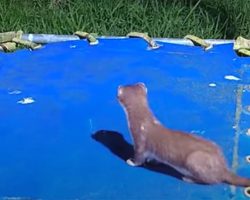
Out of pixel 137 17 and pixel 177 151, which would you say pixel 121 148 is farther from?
pixel 137 17

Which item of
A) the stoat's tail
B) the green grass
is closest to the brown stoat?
the stoat's tail

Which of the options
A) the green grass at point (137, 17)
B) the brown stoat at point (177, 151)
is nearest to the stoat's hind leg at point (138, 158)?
the brown stoat at point (177, 151)

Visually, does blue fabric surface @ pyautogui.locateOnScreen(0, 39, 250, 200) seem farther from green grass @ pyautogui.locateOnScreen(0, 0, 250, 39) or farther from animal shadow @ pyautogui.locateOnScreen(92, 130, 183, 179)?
green grass @ pyautogui.locateOnScreen(0, 0, 250, 39)

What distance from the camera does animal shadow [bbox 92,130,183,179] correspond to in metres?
1.83

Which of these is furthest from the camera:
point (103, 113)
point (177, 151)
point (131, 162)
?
point (103, 113)

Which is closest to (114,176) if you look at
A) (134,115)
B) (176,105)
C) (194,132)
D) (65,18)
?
(134,115)

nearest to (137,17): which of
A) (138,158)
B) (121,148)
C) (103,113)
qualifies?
(103,113)

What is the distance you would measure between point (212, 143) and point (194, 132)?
19cm

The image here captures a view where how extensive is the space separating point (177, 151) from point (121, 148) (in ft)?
0.85

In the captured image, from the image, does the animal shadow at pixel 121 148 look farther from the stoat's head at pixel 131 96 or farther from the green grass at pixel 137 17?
the green grass at pixel 137 17

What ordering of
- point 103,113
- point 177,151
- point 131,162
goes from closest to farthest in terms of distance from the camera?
1. point 177,151
2. point 131,162
3. point 103,113

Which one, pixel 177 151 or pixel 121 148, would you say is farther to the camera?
pixel 121 148

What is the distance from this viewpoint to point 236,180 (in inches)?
69.0

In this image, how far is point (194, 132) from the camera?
2.05 m
